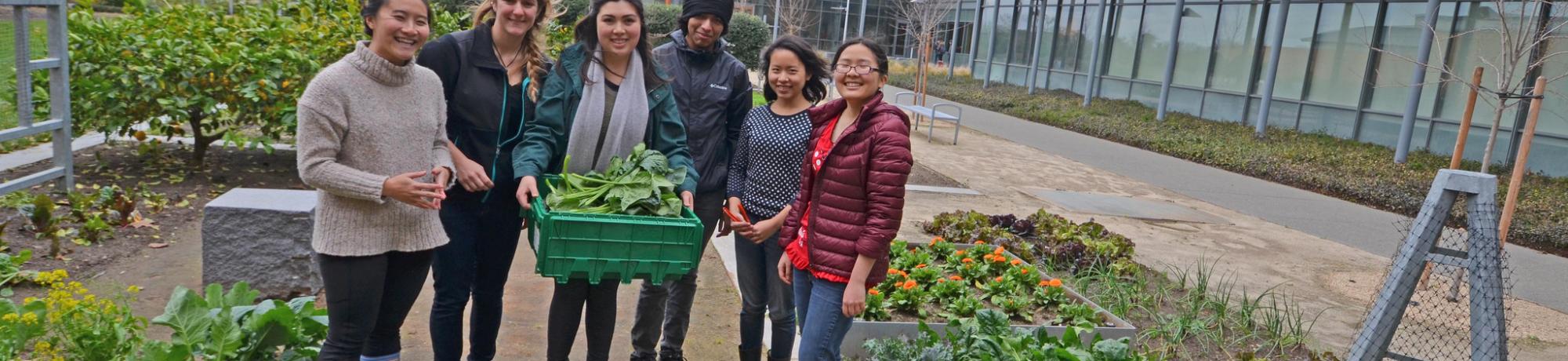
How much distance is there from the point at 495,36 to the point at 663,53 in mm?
697

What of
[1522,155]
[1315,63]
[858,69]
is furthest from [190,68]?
[1315,63]

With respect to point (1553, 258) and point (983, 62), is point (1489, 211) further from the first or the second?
point (983, 62)

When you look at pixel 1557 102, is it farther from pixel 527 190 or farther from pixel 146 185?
pixel 146 185

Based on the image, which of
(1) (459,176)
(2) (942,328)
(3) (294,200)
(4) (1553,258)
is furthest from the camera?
(4) (1553,258)

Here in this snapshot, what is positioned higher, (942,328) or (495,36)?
(495,36)

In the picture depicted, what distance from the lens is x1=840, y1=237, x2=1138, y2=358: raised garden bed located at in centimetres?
475

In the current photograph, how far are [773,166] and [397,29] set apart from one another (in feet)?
4.55

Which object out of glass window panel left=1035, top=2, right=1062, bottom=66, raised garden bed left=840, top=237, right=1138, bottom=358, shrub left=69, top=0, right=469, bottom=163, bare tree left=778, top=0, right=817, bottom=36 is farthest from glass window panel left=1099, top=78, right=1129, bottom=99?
shrub left=69, top=0, right=469, bottom=163

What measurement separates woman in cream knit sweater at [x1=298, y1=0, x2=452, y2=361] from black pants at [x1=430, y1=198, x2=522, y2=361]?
389 mm

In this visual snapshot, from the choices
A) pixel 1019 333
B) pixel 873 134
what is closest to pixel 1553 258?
pixel 1019 333

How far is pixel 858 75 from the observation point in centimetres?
334

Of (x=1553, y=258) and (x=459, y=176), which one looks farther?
(x=1553, y=258)

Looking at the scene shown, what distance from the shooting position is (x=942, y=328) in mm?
4754

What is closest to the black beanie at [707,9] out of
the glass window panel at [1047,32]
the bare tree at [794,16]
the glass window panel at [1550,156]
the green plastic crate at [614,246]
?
the green plastic crate at [614,246]
